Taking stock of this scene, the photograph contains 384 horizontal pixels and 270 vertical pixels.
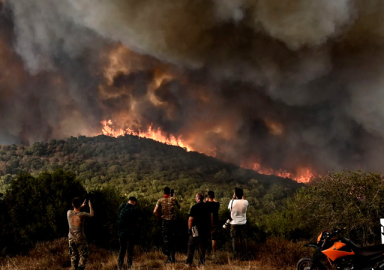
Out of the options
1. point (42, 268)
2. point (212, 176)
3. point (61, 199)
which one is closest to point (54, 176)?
point (61, 199)

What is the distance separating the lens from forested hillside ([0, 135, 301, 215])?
70494 millimetres

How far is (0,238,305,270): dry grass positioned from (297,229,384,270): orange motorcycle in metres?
2.60

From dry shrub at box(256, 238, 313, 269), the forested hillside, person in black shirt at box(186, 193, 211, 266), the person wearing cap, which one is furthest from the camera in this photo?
the forested hillside

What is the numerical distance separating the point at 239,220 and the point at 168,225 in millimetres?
2453

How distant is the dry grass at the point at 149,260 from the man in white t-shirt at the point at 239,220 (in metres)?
0.56

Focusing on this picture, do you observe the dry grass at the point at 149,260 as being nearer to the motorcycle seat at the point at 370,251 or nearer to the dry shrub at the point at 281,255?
the dry shrub at the point at 281,255

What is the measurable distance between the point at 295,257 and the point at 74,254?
6880 mm

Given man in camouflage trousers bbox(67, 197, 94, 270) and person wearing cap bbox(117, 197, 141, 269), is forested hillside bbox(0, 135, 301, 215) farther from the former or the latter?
man in camouflage trousers bbox(67, 197, 94, 270)

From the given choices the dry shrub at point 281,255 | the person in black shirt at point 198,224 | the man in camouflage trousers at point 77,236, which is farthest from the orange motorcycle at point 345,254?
the man in camouflage trousers at point 77,236

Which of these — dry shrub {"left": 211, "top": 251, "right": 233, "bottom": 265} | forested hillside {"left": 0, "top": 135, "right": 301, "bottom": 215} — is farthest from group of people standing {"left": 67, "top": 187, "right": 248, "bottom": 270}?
forested hillside {"left": 0, "top": 135, "right": 301, "bottom": 215}

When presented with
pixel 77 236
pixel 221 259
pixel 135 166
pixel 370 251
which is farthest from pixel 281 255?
pixel 135 166

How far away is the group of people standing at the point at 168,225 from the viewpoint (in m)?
7.89

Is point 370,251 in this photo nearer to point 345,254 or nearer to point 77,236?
point 345,254

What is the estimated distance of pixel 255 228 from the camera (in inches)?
716
